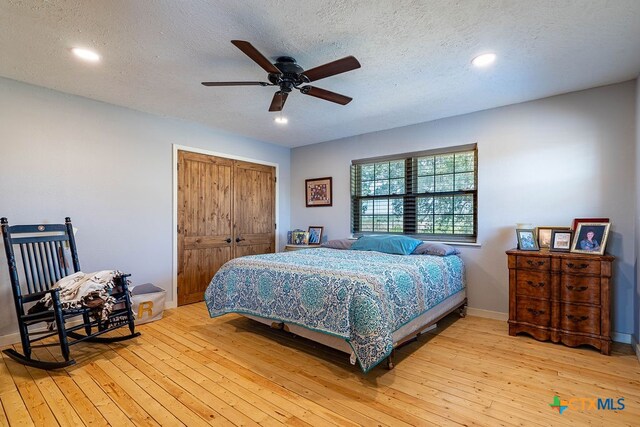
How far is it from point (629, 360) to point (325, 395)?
2.60m

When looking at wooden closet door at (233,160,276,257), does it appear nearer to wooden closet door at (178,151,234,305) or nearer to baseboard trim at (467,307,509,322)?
wooden closet door at (178,151,234,305)

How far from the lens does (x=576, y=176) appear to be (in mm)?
3152

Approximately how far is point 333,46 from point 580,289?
306 centimetres

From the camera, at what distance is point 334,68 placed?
7.12 ft

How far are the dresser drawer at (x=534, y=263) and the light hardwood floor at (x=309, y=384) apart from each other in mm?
726

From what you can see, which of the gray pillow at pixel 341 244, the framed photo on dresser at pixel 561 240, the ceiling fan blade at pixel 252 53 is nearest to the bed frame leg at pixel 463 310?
the framed photo on dresser at pixel 561 240

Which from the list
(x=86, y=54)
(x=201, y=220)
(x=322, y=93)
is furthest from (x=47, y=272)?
(x=322, y=93)

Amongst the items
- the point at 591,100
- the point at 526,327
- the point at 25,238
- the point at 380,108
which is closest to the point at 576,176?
the point at 591,100

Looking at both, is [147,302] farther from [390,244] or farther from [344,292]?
[390,244]

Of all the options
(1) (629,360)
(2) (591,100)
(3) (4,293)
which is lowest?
(1) (629,360)

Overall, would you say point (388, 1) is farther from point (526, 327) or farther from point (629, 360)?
point (629, 360)

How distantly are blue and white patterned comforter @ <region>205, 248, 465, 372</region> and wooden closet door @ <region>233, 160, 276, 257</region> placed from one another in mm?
1747

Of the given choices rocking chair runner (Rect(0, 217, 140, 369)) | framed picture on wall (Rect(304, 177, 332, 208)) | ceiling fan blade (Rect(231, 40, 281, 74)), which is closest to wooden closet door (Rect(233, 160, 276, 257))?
framed picture on wall (Rect(304, 177, 332, 208))

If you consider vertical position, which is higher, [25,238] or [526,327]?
[25,238]
